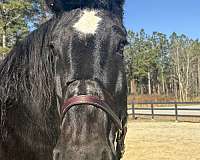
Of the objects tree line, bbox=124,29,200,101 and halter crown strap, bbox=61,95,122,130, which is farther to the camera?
tree line, bbox=124,29,200,101

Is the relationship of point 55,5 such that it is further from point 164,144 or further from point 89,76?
A: point 164,144

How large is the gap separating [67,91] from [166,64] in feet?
317

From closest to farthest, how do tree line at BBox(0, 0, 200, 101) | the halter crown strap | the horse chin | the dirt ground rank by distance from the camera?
the horse chin < the halter crown strap < the dirt ground < tree line at BBox(0, 0, 200, 101)

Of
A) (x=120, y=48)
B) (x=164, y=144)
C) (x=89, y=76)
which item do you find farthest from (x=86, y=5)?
(x=164, y=144)

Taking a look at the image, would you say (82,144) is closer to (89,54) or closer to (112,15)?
(89,54)

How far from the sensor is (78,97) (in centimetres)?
208

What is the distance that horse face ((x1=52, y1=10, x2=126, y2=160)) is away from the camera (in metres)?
1.99

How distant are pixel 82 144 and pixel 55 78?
0.59m

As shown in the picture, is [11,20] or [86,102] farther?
[11,20]

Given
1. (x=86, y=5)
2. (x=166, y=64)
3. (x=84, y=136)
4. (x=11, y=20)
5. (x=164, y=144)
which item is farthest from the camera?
(x=166, y=64)

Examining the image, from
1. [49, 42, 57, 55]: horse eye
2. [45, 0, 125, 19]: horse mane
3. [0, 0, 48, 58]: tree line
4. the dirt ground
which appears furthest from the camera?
[0, 0, 48, 58]: tree line

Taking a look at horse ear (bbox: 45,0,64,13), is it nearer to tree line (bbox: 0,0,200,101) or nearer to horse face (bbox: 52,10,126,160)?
horse face (bbox: 52,10,126,160)

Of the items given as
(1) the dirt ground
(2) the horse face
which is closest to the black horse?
(2) the horse face

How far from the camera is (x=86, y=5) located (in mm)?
2527
